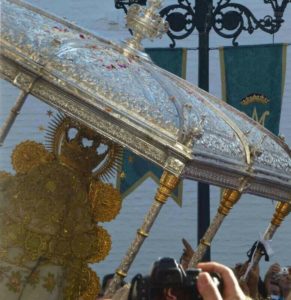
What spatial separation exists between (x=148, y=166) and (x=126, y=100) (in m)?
4.49

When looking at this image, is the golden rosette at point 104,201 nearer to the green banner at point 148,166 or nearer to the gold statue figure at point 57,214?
the gold statue figure at point 57,214

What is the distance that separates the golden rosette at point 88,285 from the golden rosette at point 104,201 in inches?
11.8

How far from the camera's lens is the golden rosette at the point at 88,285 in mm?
6605

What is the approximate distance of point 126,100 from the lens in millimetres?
5816

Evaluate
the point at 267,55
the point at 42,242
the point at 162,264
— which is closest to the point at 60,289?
the point at 42,242

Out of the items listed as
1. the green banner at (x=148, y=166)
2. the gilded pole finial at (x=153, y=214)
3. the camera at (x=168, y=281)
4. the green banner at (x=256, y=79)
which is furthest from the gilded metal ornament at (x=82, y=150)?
the green banner at (x=256, y=79)

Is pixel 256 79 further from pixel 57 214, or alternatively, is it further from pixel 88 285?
pixel 57 214

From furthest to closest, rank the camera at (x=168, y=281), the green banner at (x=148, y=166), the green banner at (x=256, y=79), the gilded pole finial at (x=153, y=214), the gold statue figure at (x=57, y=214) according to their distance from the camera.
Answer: the green banner at (x=256, y=79) → the green banner at (x=148, y=166) → the gold statue figure at (x=57, y=214) → the gilded pole finial at (x=153, y=214) → the camera at (x=168, y=281)

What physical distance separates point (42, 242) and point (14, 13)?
119 centimetres

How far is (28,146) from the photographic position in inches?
262

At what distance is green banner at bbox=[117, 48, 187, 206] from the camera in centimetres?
995

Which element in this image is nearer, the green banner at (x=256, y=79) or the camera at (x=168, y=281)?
the camera at (x=168, y=281)

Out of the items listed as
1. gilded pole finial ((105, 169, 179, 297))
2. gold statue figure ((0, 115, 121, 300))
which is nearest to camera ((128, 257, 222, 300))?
gilded pole finial ((105, 169, 179, 297))

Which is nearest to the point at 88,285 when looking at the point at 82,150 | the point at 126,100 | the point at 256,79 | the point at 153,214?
the point at 82,150
